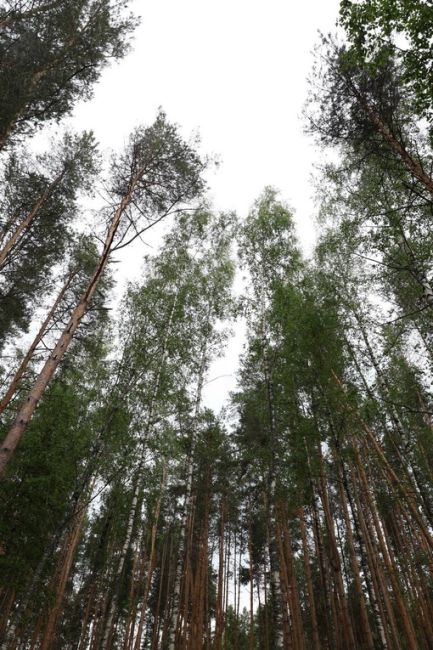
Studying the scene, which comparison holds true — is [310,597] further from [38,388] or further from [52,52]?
[52,52]

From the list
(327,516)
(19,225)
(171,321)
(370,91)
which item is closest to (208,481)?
(327,516)

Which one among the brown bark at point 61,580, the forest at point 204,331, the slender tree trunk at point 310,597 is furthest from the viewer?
the brown bark at point 61,580

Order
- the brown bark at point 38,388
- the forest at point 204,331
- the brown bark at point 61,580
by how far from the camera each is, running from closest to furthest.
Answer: the brown bark at point 38,388 → the forest at point 204,331 → the brown bark at point 61,580

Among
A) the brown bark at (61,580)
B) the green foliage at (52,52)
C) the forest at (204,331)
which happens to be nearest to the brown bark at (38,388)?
the forest at (204,331)

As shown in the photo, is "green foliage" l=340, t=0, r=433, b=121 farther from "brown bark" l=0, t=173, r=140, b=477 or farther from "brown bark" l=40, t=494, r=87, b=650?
"brown bark" l=40, t=494, r=87, b=650

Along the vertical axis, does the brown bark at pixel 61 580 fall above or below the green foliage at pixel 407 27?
below

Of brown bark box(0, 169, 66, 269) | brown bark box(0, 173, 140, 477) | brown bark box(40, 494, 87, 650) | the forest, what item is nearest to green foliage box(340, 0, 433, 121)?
the forest

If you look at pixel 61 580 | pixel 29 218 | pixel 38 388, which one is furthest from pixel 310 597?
pixel 29 218

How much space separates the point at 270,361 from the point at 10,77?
32.5 ft

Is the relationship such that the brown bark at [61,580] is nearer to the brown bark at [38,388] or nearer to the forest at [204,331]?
the forest at [204,331]

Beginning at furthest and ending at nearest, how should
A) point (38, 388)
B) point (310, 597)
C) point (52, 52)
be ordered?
point (310, 597), point (52, 52), point (38, 388)

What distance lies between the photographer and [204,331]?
1420 cm

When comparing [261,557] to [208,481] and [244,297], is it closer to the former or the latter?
[208,481]

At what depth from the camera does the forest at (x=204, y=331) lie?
775cm
